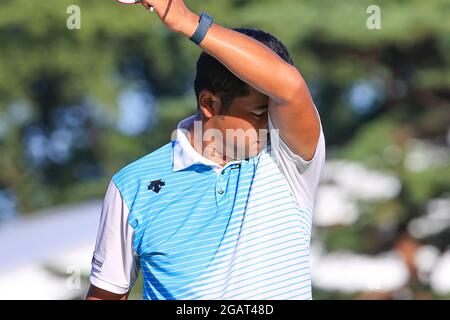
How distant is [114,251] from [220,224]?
1.11ft

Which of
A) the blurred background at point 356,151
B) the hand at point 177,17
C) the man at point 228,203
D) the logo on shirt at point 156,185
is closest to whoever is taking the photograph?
the hand at point 177,17

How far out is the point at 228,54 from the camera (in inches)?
99.7

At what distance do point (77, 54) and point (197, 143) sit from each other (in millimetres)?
14576

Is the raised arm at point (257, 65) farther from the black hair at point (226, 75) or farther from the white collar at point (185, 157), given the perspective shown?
the white collar at point (185, 157)

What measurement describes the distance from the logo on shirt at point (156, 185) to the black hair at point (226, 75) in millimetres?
261

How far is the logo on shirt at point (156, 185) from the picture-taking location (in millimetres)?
2873

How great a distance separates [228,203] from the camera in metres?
2.81
